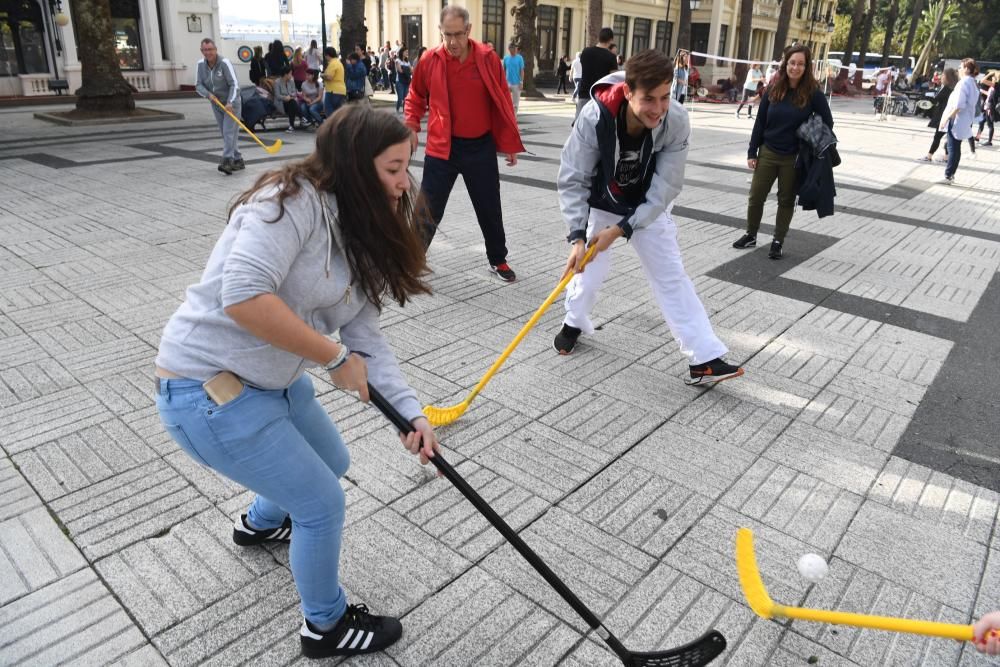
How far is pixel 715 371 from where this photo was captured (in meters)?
3.93

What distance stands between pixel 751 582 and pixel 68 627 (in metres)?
2.12

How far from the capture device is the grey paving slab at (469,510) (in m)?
2.72

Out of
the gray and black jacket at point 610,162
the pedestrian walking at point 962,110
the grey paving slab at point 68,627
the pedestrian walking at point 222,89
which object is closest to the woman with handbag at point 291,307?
the grey paving slab at point 68,627

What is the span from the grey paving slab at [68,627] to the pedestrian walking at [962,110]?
11.7 metres

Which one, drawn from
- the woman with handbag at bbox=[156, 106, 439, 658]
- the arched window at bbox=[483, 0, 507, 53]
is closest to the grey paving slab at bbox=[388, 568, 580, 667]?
the woman with handbag at bbox=[156, 106, 439, 658]

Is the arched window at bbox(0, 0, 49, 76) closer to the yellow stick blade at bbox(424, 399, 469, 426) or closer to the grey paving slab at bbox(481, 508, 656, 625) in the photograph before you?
the yellow stick blade at bbox(424, 399, 469, 426)

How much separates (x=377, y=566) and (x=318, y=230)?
1.37m

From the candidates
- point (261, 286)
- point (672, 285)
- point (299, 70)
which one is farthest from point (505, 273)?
point (299, 70)

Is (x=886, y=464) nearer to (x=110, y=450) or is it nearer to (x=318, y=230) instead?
(x=318, y=230)

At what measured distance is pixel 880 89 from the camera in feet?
82.8

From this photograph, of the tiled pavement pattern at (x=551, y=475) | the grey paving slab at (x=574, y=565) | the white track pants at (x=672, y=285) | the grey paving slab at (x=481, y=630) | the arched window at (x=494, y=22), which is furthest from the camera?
the arched window at (x=494, y=22)

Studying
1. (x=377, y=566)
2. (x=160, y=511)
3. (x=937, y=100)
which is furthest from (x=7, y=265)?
(x=937, y=100)

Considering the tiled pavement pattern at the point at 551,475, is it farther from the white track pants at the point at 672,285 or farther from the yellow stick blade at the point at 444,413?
the white track pants at the point at 672,285

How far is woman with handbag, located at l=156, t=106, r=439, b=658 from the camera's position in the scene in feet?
5.44
